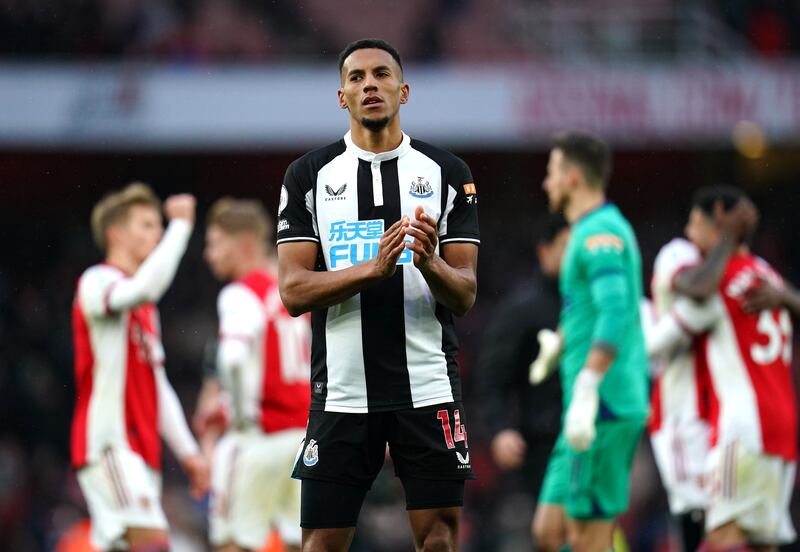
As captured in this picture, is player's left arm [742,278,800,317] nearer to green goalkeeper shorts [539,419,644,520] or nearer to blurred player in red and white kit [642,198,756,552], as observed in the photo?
blurred player in red and white kit [642,198,756,552]

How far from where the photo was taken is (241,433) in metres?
7.77

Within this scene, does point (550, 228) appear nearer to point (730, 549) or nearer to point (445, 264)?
point (730, 549)

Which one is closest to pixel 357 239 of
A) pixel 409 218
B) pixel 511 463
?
pixel 409 218

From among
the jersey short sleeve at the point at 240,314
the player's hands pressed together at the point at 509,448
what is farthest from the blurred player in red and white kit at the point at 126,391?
the player's hands pressed together at the point at 509,448

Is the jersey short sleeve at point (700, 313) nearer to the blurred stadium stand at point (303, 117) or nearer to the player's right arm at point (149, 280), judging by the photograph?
the player's right arm at point (149, 280)

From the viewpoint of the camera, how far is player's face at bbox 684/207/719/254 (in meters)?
7.01

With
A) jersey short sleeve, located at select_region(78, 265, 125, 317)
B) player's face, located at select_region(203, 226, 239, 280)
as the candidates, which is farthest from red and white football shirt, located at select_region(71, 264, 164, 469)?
player's face, located at select_region(203, 226, 239, 280)

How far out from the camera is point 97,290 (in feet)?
21.1

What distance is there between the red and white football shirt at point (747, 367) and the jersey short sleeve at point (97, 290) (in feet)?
9.17

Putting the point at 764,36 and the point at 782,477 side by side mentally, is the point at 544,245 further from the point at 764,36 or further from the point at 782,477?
the point at 764,36

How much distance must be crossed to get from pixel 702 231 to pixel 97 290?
3.11 meters

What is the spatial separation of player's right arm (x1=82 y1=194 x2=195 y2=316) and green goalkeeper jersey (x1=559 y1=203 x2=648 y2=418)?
72.8 inches

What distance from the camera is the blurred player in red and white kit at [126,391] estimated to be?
637cm

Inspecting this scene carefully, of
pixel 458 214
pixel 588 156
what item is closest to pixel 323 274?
pixel 458 214
